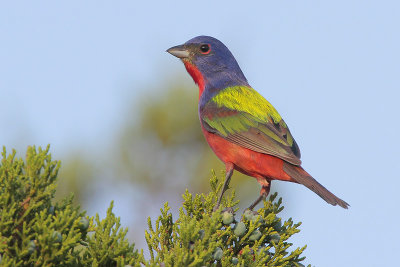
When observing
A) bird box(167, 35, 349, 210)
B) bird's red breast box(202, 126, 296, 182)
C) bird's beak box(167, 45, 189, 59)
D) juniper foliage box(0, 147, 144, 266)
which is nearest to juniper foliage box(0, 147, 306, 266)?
juniper foliage box(0, 147, 144, 266)

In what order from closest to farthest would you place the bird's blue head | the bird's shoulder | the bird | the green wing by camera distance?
1. the bird
2. the green wing
3. the bird's shoulder
4. the bird's blue head

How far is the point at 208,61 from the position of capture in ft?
22.2

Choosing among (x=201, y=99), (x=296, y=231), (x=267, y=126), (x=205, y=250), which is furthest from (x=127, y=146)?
(x=205, y=250)

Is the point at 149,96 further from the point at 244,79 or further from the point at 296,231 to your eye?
the point at 296,231

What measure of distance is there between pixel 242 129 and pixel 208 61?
1.38m

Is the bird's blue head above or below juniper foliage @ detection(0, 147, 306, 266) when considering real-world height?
above

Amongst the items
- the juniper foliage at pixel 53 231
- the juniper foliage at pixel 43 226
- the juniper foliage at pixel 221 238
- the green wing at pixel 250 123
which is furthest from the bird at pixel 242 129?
the juniper foliage at pixel 43 226

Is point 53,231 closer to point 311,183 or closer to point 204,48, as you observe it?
point 311,183

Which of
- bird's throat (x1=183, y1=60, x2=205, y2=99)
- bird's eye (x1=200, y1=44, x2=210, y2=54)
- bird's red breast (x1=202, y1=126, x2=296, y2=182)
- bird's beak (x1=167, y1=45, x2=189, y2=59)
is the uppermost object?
bird's eye (x1=200, y1=44, x2=210, y2=54)

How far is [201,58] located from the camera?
679 centimetres

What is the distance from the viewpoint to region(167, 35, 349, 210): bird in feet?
17.6

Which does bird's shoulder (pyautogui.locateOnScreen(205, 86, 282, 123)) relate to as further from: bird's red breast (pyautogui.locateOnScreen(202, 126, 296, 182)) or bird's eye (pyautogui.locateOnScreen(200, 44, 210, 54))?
bird's eye (pyautogui.locateOnScreen(200, 44, 210, 54))

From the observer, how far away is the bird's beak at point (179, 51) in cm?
680

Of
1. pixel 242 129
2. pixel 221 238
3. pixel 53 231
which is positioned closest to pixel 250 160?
pixel 242 129
